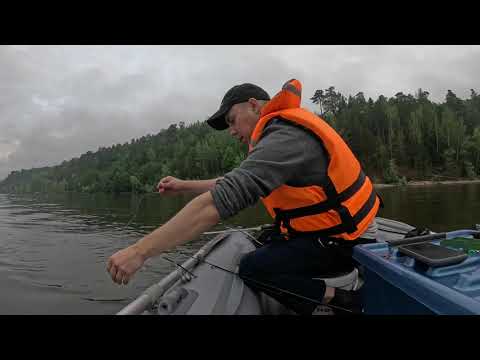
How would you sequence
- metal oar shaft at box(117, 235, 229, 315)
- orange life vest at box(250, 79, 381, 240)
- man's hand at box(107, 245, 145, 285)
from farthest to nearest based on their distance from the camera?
metal oar shaft at box(117, 235, 229, 315)
orange life vest at box(250, 79, 381, 240)
man's hand at box(107, 245, 145, 285)

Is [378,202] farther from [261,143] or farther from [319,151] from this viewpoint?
[261,143]

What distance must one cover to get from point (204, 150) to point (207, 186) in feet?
241

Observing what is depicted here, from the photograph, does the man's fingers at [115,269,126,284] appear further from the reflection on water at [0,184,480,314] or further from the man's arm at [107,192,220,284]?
the reflection on water at [0,184,480,314]

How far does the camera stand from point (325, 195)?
1.84 m

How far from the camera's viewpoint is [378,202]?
2291 millimetres

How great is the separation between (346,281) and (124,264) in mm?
1438

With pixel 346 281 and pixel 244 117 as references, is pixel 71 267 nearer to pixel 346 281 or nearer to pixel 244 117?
pixel 244 117

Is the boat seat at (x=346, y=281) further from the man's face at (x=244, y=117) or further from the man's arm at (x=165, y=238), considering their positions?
the man's face at (x=244, y=117)

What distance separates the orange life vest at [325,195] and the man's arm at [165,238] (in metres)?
0.63

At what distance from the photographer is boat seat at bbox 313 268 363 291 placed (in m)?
1.96

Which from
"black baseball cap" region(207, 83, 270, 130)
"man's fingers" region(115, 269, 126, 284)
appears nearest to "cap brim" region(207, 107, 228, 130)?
"black baseball cap" region(207, 83, 270, 130)

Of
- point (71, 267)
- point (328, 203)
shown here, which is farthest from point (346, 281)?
point (71, 267)

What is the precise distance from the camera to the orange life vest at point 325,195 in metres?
1.79
